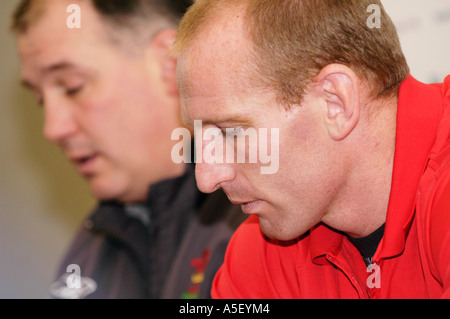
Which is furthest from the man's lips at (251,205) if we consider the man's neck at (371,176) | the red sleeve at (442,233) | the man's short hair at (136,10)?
the man's short hair at (136,10)

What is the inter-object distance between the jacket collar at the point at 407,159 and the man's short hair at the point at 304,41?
0.07 m

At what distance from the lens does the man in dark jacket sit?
1752 mm

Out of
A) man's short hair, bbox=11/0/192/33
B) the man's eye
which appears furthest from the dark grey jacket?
man's short hair, bbox=11/0/192/33

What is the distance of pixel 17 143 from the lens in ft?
7.58

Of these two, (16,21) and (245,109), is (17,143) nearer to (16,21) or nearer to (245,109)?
(16,21)

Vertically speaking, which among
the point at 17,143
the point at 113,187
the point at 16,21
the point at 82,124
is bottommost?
the point at 113,187

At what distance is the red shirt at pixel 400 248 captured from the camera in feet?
2.65

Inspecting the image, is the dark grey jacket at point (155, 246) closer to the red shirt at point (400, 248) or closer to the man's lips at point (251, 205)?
the red shirt at point (400, 248)

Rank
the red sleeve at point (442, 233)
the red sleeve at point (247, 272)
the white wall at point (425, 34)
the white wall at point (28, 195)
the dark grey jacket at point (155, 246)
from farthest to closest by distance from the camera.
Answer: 1. the white wall at point (28, 195)
2. the dark grey jacket at point (155, 246)
3. the white wall at point (425, 34)
4. the red sleeve at point (247, 272)
5. the red sleeve at point (442, 233)

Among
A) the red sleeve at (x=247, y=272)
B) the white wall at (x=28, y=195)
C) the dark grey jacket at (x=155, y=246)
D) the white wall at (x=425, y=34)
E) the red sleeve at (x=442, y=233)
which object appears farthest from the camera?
the white wall at (x=28, y=195)

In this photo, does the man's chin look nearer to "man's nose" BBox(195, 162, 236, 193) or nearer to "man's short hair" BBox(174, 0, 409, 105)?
"man's nose" BBox(195, 162, 236, 193)

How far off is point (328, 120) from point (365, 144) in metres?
0.07

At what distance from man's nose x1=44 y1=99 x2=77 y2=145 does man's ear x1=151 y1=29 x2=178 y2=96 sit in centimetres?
31
